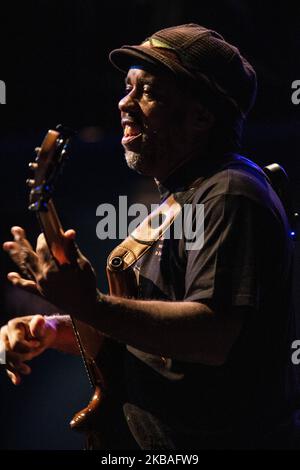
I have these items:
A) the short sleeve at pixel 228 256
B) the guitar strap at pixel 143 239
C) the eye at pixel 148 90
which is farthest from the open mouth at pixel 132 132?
the short sleeve at pixel 228 256

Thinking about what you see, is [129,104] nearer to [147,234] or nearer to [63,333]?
[147,234]

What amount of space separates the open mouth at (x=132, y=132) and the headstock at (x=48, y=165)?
50 centimetres

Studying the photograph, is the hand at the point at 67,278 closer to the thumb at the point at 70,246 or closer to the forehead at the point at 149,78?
the thumb at the point at 70,246

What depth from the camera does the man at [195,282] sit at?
181cm

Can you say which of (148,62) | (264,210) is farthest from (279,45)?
(264,210)

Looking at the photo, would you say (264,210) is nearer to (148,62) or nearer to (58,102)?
(148,62)

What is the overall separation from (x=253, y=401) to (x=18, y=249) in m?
0.85

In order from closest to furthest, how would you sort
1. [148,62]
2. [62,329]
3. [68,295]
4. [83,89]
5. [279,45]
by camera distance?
[68,295] < [148,62] < [62,329] < [279,45] < [83,89]

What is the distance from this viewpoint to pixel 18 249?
5.84 feet

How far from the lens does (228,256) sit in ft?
6.10

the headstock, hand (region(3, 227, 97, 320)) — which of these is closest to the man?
hand (region(3, 227, 97, 320))

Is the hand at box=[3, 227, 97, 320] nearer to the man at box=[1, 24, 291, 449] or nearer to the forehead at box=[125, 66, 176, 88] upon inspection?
the man at box=[1, 24, 291, 449]

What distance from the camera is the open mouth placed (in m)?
2.27

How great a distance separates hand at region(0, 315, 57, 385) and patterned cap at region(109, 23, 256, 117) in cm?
93
